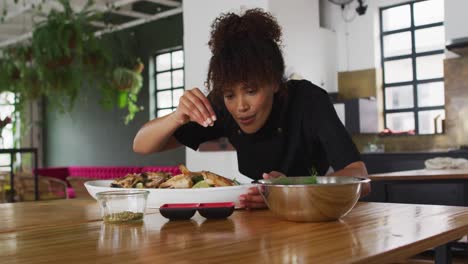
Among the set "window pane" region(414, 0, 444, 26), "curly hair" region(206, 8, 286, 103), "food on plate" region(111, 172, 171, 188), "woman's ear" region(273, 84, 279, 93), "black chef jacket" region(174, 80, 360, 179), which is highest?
"window pane" region(414, 0, 444, 26)

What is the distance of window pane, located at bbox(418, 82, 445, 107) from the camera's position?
635 cm

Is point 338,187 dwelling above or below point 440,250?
above

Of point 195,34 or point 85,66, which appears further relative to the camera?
point 85,66

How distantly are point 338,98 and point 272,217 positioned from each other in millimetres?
6053

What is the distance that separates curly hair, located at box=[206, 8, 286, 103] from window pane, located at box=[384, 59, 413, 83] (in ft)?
18.0

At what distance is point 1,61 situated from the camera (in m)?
7.30

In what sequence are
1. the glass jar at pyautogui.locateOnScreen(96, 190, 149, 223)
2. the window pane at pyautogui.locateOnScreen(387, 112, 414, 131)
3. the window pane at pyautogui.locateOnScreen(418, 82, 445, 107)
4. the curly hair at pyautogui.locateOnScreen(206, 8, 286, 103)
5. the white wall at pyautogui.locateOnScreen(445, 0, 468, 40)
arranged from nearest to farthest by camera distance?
the glass jar at pyautogui.locateOnScreen(96, 190, 149, 223) → the curly hair at pyautogui.locateOnScreen(206, 8, 286, 103) → the white wall at pyautogui.locateOnScreen(445, 0, 468, 40) → the window pane at pyautogui.locateOnScreen(418, 82, 445, 107) → the window pane at pyautogui.locateOnScreen(387, 112, 414, 131)

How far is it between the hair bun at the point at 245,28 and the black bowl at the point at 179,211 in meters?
0.58

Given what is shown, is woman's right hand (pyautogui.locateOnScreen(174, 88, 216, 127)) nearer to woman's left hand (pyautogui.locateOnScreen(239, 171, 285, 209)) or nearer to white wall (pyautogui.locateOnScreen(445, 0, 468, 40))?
woman's left hand (pyautogui.locateOnScreen(239, 171, 285, 209))

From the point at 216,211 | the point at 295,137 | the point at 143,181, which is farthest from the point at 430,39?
the point at 216,211

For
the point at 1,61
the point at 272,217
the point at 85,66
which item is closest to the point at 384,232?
the point at 272,217

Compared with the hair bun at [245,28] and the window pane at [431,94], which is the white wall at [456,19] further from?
the hair bun at [245,28]

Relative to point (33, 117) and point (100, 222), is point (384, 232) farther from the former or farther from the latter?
point (33, 117)

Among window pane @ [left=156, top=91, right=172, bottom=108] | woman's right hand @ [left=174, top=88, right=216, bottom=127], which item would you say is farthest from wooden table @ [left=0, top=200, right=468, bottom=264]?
window pane @ [left=156, top=91, right=172, bottom=108]
